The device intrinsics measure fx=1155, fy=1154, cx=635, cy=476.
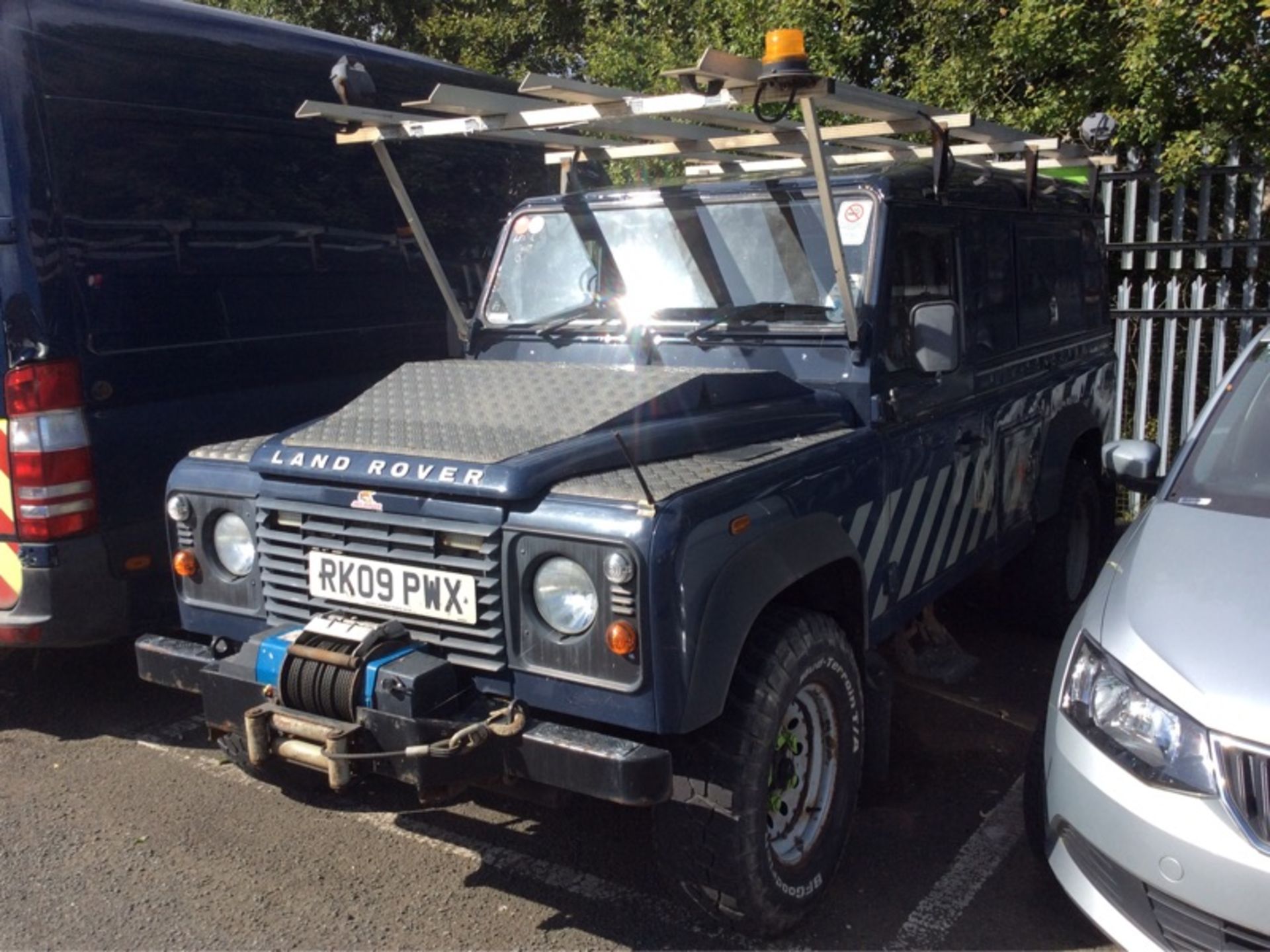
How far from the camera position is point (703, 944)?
3.30 m

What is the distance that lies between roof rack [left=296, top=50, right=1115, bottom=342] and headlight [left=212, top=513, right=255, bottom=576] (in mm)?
1599

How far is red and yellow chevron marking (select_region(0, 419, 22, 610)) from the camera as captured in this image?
4457 mm

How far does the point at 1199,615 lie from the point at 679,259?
2296 mm

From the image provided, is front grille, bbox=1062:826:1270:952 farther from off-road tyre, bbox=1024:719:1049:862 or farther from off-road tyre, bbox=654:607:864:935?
off-road tyre, bbox=654:607:864:935

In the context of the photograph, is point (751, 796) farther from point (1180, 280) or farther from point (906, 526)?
point (1180, 280)

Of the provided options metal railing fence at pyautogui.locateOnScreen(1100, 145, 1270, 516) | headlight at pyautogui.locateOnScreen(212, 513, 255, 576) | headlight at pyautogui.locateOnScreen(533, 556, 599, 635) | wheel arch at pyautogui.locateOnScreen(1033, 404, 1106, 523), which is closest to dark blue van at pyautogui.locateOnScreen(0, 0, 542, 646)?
headlight at pyautogui.locateOnScreen(212, 513, 255, 576)

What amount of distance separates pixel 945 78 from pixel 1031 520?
4262 mm

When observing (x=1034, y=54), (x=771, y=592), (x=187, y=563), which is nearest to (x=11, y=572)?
(x=187, y=563)

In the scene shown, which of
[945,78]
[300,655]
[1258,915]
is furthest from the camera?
[945,78]

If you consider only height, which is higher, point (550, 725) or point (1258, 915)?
point (550, 725)

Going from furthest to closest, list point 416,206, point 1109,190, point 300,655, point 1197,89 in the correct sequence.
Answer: point 1109,190 → point 1197,89 → point 416,206 → point 300,655

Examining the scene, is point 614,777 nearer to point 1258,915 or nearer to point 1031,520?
point 1258,915

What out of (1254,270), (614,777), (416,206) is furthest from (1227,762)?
(1254,270)

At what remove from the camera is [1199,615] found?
2883 mm
